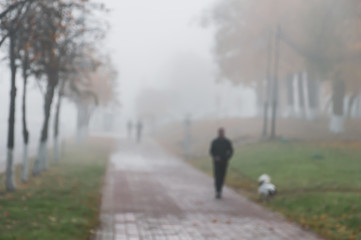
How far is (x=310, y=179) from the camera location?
544 inches

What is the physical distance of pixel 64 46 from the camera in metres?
16.1

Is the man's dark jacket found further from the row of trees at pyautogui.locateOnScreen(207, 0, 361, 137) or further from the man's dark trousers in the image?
the row of trees at pyautogui.locateOnScreen(207, 0, 361, 137)

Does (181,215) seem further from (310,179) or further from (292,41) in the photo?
(292,41)

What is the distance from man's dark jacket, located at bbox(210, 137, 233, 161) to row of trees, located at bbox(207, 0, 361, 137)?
38.4 feet

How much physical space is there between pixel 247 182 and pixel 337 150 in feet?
18.8

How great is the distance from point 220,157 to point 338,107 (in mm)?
16338

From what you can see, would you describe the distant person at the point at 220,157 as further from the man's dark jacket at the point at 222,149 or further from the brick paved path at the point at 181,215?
the brick paved path at the point at 181,215

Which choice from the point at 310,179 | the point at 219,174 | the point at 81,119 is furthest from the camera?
the point at 81,119

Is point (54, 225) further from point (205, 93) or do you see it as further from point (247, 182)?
point (205, 93)

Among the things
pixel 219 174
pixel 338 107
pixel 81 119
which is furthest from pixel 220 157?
pixel 81 119

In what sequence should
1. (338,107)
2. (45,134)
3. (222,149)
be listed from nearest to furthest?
(222,149)
(45,134)
(338,107)

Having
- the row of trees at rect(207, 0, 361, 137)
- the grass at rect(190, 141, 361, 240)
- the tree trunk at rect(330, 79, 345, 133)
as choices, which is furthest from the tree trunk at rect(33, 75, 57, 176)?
the tree trunk at rect(330, 79, 345, 133)

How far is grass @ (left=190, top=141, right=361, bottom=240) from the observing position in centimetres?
913

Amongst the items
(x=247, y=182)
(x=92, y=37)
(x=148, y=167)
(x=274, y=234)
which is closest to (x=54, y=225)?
(x=274, y=234)
